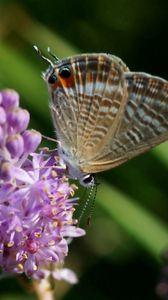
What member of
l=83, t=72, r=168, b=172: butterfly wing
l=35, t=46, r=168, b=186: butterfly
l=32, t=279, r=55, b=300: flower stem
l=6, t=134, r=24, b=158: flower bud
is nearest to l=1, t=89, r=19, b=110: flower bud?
l=6, t=134, r=24, b=158: flower bud

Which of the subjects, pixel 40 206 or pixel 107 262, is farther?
pixel 107 262

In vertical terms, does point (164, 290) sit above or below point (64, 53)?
below

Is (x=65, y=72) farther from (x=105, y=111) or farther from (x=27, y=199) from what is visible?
(x=27, y=199)

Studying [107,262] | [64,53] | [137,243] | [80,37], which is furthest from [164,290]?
[80,37]

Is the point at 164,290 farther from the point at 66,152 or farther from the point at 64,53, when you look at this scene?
the point at 64,53

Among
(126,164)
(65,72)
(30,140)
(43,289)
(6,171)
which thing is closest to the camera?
(6,171)

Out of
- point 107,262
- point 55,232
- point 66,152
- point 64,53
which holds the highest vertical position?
point 64,53

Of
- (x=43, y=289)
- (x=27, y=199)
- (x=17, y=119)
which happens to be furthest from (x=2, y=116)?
(x=43, y=289)

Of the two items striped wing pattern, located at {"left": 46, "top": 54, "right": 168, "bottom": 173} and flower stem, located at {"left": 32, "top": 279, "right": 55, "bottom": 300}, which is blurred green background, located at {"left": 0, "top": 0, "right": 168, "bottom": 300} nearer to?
flower stem, located at {"left": 32, "top": 279, "right": 55, "bottom": 300}
